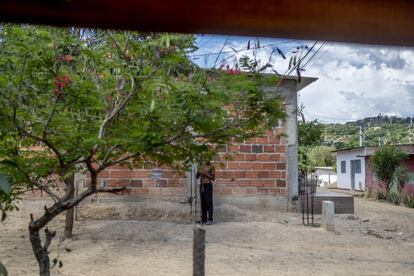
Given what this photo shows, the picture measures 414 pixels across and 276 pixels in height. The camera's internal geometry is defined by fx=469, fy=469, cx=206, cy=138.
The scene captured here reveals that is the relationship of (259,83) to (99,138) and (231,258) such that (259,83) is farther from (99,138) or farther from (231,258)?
(231,258)

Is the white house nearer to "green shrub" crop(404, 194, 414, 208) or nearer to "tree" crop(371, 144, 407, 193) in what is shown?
"tree" crop(371, 144, 407, 193)

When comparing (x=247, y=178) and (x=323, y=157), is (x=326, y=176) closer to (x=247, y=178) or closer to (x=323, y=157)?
(x=323, y=157)

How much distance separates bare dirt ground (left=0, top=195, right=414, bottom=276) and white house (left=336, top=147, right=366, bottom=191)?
17.0 metres

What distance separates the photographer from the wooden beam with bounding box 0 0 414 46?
88 centimetres

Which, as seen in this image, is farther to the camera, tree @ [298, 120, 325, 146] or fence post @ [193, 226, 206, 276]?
tree @ [298, 120, 325, 146]

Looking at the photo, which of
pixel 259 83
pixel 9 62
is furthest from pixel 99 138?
pixel 259 83

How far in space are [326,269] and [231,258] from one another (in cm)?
116

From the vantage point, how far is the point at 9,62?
326 centimetres

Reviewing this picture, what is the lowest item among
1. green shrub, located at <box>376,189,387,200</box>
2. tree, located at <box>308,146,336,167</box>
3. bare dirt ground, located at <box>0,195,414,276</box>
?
bare dirt ground, located at <box>0,195,414,276</box>

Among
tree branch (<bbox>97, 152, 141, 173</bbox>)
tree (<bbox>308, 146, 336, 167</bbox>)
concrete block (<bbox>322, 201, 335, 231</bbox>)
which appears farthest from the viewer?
tree (<bbox>308, 146, 336, 167</bbox>)

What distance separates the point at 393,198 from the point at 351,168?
353 inches

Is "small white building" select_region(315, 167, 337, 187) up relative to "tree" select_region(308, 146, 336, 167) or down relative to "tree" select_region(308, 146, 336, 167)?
down

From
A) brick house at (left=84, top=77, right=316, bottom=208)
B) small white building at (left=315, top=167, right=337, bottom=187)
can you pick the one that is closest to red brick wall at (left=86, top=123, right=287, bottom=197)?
brick house at (left=84, top=77, right=316, bottom=208)

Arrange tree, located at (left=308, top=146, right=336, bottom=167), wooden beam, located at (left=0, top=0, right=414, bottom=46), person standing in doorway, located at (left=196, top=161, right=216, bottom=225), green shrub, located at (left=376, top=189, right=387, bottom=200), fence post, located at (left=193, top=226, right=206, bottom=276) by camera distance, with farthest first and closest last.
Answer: tree, located at (left=308, top=146, right=336, bottom=167), green shrub, located at (left=376, top=189, right=387, bottom=200), person standing in doorway, located at (left=196, top=161, right=216, bottom=225), fence post, located at (left=193, top=226, right=206, bottom=276), wooden beam, located at (left=0, top=0, right=414, bottom=46)
